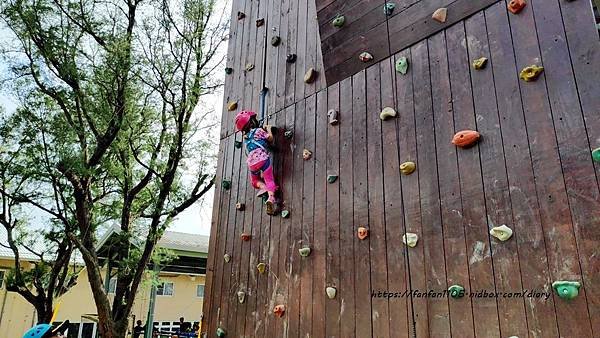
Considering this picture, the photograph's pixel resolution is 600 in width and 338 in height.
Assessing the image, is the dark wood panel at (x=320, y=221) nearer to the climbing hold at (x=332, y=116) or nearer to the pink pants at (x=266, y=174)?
the climbing hold at (x=332, y=116)

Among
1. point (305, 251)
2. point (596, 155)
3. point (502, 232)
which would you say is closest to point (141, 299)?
point (305, 251)

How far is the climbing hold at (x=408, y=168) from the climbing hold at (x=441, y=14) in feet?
2.75

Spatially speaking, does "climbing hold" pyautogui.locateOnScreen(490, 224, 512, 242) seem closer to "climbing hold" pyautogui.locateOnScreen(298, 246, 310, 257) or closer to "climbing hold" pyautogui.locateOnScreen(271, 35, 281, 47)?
"climbing hold" pyautogui.locateOnScreen(298, 246, 310, 257)

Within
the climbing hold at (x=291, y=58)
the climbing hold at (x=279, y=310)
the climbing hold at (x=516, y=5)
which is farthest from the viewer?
the climbing hold at (x=291, y=58)

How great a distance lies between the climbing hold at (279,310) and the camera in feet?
9.58

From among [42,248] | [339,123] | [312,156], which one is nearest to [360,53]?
[339,123]

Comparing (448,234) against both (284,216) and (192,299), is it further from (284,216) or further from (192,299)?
(192,299)

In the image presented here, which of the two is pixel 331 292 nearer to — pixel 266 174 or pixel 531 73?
pixel 266 174

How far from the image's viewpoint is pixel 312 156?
3057 mm

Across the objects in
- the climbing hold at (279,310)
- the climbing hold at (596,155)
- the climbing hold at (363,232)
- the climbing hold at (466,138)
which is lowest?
the climbing hold at (279,310)

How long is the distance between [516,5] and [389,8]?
87 centimetres

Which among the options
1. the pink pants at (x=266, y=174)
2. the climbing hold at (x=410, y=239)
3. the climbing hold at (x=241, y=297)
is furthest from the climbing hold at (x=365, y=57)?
the climbing hold at (x=241, y=297)

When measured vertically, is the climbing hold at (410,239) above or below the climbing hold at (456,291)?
above

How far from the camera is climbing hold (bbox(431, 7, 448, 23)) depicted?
2441mm
